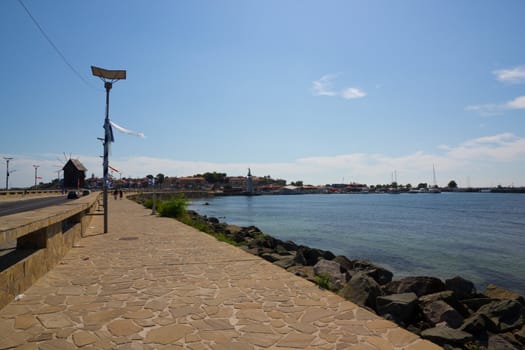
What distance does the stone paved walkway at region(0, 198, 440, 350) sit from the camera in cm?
368

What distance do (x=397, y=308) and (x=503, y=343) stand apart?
1479 mm

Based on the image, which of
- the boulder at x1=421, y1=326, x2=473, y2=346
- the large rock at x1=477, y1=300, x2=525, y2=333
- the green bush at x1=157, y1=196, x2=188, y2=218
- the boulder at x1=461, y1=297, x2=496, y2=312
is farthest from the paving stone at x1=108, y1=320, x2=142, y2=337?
the green bush at x1=157, y1=196, x2=188, y2=218

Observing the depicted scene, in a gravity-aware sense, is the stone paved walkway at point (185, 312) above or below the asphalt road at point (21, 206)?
below

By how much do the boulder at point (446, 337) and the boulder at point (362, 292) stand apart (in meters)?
1.27

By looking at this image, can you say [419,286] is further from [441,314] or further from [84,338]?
[84,338]

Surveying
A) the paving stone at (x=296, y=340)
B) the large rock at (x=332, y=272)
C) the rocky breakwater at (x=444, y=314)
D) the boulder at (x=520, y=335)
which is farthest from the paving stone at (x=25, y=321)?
the boulder at (x=520, y=335)

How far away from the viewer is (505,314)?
20.4 feet

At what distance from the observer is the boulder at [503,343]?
482 cm

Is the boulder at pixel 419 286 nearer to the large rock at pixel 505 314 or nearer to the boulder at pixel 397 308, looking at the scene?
the large rock at pixel 505 314

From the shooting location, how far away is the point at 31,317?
165 inches

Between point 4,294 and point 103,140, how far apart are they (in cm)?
871

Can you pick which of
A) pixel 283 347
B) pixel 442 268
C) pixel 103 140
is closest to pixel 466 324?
pixel 283 347

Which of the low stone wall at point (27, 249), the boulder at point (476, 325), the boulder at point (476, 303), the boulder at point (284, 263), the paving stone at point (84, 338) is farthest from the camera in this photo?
the boulder at point (284, 263)

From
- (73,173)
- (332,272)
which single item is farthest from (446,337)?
(73,173)
